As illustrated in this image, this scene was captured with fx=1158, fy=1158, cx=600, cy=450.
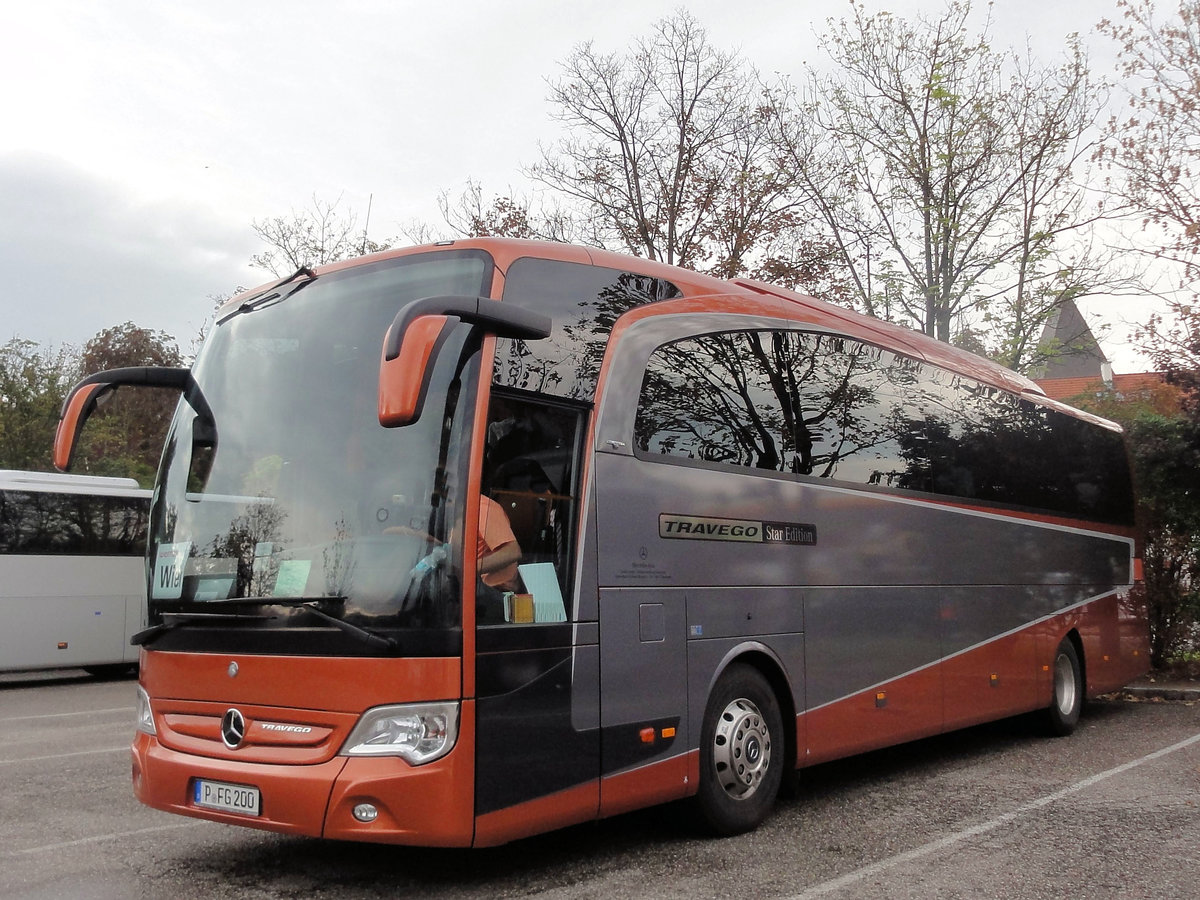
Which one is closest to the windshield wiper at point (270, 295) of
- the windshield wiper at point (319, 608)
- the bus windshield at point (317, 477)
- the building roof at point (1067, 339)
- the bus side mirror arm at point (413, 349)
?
the bus windshield at point (317, 477)

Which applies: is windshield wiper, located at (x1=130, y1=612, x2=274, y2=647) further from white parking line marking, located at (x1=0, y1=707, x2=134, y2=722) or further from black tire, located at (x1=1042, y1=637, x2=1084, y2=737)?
black tire, located at (x1=1042, y1=637, x2=1084, y2=737)

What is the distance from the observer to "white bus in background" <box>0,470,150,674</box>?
1733 cm

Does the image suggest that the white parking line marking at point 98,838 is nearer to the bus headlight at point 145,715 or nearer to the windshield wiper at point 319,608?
the bus headlight at point 145,715

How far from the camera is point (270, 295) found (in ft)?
21.3

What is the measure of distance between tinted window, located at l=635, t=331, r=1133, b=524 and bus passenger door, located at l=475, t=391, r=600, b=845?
850 millimetres

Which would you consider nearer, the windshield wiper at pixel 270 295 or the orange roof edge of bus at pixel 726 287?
the orange roof edge of bus at pixel 726 287

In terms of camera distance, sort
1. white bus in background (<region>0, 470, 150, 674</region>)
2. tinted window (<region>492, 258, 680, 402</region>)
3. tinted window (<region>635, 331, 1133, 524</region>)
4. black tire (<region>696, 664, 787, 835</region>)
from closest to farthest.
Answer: tinted window (<region>492, 258, 680, 402</region>)
black tire (<region>696, 664, 787, 835</region>)
tinted window (<region>635, 331, 1133, 524</region>)
white bus in background (<region>0, 470, 150, 674</region>)

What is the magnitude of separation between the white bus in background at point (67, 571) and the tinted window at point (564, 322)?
12425mm

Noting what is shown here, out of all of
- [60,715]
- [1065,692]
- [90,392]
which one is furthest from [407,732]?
[60,715]

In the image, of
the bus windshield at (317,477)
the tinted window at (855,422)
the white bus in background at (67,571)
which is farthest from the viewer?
the white bus in background at (67,571)

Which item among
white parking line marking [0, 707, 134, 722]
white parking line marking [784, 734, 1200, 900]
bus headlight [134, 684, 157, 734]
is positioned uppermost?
bus headlight [134, 684, 157, 734]

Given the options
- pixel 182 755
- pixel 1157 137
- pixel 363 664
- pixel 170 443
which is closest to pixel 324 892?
pixel 182 755

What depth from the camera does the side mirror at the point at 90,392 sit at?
20.9 ft

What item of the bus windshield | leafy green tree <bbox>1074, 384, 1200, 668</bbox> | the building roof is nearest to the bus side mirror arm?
the bus windshield
